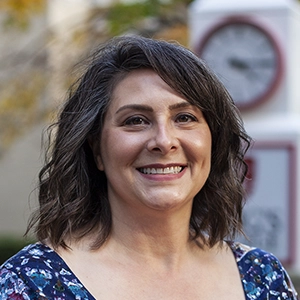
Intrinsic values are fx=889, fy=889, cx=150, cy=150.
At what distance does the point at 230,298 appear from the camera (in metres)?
2.60

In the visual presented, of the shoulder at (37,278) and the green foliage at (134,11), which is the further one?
the green foliage at (134,11)

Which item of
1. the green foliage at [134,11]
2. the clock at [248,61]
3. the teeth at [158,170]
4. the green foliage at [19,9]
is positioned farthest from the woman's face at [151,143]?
the green foliage at [19,9]

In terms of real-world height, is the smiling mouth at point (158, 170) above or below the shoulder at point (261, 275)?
above

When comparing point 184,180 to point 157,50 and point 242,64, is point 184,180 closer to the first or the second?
point 157,50

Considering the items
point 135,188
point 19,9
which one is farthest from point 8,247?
point 135,188

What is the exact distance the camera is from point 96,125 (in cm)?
258

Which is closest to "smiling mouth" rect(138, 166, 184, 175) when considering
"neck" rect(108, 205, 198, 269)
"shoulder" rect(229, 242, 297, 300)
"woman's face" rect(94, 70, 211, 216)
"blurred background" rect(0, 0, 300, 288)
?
"woman's face" rect(94, 70, 211, 216)

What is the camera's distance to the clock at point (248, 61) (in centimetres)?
762

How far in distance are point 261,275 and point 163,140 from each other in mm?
576

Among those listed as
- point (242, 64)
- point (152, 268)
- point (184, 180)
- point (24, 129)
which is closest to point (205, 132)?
point (184, 180)

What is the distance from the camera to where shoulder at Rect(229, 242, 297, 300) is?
8.71 ft

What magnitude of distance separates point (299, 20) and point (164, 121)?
5.74 meters

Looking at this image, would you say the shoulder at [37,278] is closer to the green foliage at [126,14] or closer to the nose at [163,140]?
the nose at [163,140]

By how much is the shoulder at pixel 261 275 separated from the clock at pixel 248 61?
16.0 feet
